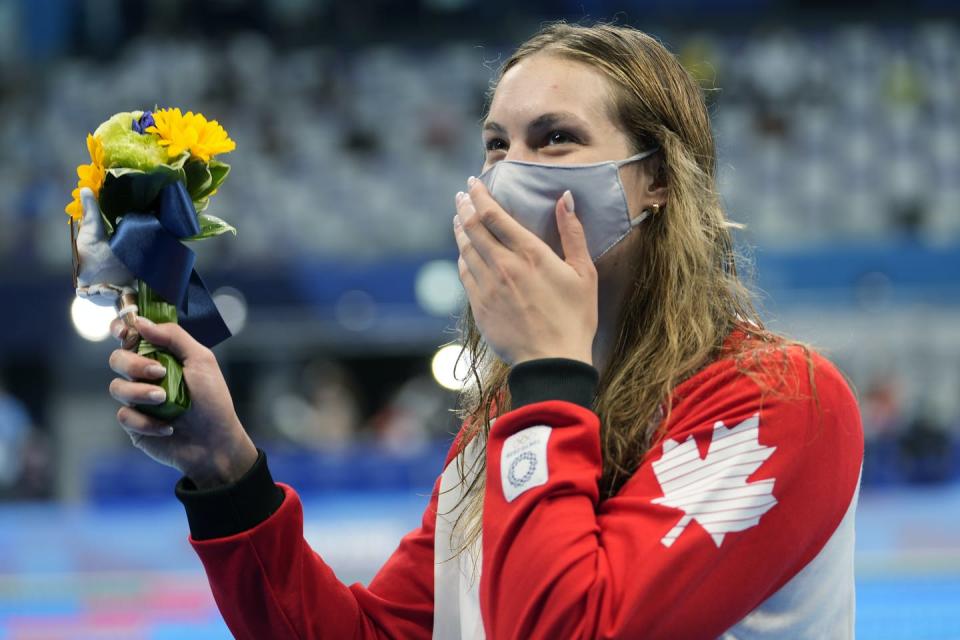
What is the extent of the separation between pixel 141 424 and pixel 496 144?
63 centimetres

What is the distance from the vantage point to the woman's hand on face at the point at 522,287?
1.42 metres

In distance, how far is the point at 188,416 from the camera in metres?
1.53

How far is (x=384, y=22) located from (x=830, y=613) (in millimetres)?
15060

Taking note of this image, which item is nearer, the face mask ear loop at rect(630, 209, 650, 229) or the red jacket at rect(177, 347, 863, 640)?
the red jacket at rect(177, 347, 863, 640)

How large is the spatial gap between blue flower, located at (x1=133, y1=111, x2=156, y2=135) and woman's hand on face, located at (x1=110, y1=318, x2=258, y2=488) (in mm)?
263

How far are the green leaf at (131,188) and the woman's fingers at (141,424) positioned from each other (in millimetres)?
262

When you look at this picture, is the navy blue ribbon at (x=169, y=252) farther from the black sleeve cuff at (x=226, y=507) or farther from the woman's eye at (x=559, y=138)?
the woman's eye at (x=559, y=138)

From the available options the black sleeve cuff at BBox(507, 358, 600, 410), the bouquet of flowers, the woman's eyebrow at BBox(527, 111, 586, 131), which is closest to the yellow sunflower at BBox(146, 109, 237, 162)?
the bouquet of flowers

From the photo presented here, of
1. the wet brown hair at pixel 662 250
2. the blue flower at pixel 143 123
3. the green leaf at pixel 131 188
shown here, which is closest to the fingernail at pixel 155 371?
the green leaf at pixel 131 188

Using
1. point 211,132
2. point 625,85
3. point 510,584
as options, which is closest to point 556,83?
point 625,85

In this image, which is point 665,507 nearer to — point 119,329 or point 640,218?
point 640,218

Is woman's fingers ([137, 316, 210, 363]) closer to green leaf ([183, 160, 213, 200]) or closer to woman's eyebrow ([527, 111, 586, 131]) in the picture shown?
green leaf ([183, 160, 213, 200])

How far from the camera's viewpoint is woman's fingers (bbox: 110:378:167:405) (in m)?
1.44

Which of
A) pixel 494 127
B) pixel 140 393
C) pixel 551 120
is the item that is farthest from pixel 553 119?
pixel 140 393
